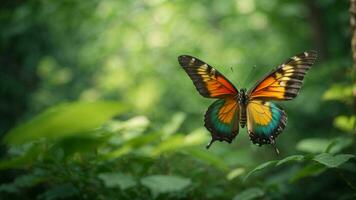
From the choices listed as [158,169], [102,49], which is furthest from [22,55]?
[158,169]

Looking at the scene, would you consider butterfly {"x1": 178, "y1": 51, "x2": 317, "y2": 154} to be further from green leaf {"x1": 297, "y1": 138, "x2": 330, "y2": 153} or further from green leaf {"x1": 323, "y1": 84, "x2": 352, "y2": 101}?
green leaf {"x1": 323, "y1": 84, "x2": 352, "y2": 101}

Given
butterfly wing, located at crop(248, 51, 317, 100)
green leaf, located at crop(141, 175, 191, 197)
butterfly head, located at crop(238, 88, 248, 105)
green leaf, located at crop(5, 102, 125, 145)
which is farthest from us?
butterfly head, located at crop(238, 88, 248, 105)

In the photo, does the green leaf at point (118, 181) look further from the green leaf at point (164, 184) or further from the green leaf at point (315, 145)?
the green leaf at point (315, 145)

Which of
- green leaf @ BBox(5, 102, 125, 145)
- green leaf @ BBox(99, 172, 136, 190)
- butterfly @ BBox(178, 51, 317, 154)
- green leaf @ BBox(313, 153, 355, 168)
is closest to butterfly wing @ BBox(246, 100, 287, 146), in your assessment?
butterfly @ BBox(178, 51, 317, 154)

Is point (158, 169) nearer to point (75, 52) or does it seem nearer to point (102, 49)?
point (102, 49)

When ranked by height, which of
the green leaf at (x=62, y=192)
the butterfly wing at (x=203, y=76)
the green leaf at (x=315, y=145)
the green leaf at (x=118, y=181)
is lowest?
the green leaf at (x=118, y=181)

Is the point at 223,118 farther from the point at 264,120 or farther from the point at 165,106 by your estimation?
the point at 165,106

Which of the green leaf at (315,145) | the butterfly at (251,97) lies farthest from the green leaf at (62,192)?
the green leaf at (315,145)
